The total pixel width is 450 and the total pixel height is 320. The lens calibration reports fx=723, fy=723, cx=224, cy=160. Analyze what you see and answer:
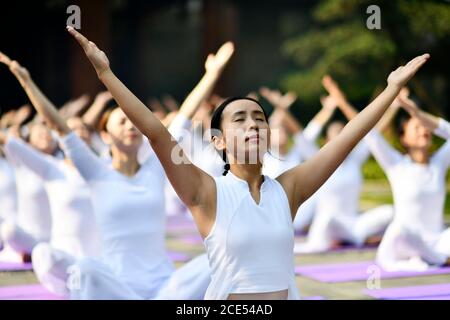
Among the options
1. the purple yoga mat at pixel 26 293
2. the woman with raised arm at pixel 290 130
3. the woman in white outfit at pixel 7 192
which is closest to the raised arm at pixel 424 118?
the woman with raised arm at pixel 290 130

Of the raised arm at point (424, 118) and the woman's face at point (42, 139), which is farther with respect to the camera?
the woman's face at point (42, 139)

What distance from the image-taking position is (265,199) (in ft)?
8.30

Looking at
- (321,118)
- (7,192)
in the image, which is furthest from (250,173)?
(7,192)

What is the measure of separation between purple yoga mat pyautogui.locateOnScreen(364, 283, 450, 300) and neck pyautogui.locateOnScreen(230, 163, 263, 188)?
2595 millimetres

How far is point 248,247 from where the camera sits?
7.98ft

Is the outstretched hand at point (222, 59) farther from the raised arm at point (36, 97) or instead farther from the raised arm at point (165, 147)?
the raised arm at point (165, 147)

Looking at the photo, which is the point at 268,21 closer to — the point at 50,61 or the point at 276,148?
the point at 50,61

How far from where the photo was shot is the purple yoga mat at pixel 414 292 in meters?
4.87

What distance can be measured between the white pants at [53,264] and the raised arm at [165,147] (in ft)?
6.29

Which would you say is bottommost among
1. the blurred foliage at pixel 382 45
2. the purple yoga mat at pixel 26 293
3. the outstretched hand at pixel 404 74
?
the purple yoga mat at pixel 26 293

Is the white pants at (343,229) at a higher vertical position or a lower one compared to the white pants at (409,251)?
higher

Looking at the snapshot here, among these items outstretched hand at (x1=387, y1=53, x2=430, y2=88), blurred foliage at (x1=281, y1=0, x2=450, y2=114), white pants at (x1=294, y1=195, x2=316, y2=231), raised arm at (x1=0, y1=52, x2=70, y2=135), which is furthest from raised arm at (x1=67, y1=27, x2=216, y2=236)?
blurred foliage at (x1=281, y1=0, x2=450, y2=114)

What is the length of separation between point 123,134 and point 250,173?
170 cm

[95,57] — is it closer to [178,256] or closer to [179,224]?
[178,256]
